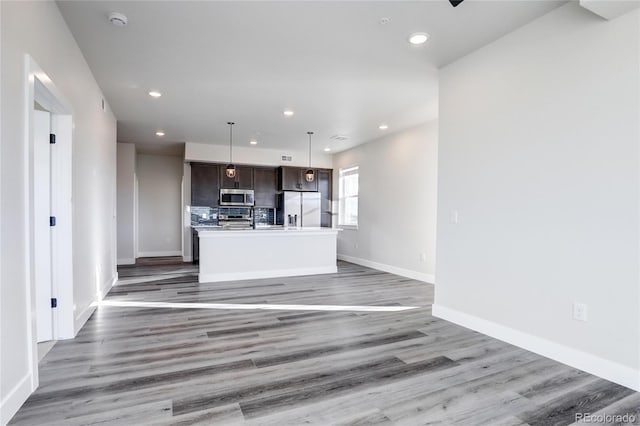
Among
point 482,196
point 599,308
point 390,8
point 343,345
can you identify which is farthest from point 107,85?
point 599,308

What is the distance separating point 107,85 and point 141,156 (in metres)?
4.94

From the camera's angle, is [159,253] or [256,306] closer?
[256,306]

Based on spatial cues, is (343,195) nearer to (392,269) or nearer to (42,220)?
(392,269)

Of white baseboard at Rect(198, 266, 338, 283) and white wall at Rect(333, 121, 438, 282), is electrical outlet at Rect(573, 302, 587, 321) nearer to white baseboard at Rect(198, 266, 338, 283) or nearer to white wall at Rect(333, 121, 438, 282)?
white wall at Rect(333, 121, 438, 282)

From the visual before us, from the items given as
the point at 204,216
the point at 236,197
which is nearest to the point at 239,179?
the point at 236,197

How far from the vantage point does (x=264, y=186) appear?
8.05m

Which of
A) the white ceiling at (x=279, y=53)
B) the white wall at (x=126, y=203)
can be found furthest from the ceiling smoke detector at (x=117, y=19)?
the white wall at (x=126, y=203)

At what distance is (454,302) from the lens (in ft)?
11.3

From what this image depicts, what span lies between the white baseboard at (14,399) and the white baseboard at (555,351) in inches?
134

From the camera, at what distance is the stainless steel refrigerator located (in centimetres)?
796

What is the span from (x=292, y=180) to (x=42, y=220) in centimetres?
559

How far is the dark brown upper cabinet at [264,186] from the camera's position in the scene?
7.98m

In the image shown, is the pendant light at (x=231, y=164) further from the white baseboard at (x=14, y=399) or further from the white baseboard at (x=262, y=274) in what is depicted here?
the white baseboard at (x=14, y=399)

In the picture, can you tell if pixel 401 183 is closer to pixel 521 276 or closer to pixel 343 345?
pixel 521 276
